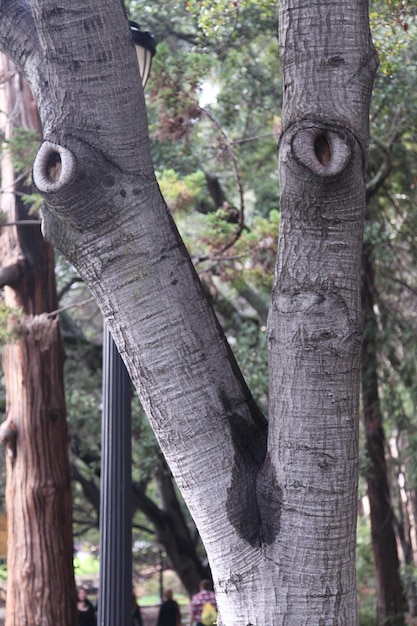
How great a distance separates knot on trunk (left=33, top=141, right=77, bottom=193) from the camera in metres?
2.47

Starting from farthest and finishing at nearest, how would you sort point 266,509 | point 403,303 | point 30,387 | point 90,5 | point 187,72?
point 403,303
point 30,387
point 187,72
point 90,5
point 266,509

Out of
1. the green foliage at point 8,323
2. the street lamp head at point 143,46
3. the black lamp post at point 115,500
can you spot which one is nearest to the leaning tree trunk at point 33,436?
the green foliage at point 8,323

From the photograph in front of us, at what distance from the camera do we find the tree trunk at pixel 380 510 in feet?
39.8

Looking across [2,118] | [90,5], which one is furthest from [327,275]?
[2,118]

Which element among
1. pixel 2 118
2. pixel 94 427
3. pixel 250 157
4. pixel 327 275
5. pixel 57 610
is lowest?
pixel 57 610

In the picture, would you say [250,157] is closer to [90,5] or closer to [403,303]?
[403,303]

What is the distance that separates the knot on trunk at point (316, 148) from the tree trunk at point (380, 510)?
9.65 metres

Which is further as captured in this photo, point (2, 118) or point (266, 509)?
point (2, 118)

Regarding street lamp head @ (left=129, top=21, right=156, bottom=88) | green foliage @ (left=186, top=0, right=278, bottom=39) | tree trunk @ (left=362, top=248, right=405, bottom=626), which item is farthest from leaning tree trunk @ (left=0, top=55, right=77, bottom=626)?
tree trunk @ (left=362, top=248, right=405, bottom=626)

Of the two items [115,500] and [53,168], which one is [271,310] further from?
[115,500]

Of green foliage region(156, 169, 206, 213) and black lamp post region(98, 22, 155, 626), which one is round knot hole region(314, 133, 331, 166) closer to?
black lamp post region(98, 22, 155, 626)

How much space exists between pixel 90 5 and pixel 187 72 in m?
4.22

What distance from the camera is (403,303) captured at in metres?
12.7

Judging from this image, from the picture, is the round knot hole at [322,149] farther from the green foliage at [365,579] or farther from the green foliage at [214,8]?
the green foliage at [365,579]
